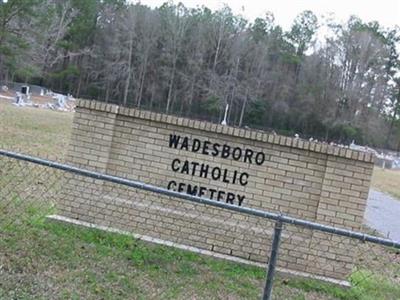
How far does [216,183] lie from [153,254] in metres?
1.16

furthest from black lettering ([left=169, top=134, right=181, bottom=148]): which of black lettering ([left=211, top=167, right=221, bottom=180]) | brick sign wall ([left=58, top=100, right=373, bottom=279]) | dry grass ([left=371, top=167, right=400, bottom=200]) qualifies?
dry grass ([left=371, top=167, right=400, bottom=200])

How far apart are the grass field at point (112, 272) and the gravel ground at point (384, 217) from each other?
5.16 metres

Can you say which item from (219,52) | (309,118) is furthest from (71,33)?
(309,118)

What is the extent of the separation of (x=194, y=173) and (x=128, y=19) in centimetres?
7173

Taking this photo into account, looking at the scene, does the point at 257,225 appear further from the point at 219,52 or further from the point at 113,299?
the point at 219,52

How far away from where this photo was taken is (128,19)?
7481cm

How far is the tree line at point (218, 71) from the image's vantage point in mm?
73688

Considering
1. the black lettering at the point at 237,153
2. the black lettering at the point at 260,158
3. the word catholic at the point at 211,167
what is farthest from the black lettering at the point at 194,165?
the black lettering at the point at 260,158

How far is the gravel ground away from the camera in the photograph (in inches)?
449

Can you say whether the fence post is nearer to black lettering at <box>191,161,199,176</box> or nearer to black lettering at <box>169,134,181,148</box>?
black lettering at <box>191,161,199,176</box>

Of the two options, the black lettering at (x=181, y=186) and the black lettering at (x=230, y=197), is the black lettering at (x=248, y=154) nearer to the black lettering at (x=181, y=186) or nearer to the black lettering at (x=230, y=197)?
the black lettering at (x=230, y=197)

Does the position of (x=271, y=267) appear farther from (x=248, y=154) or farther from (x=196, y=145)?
(x=196, y=145)

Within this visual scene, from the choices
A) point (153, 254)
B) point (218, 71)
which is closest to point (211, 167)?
point (153, 254)

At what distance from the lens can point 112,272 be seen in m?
4.89
